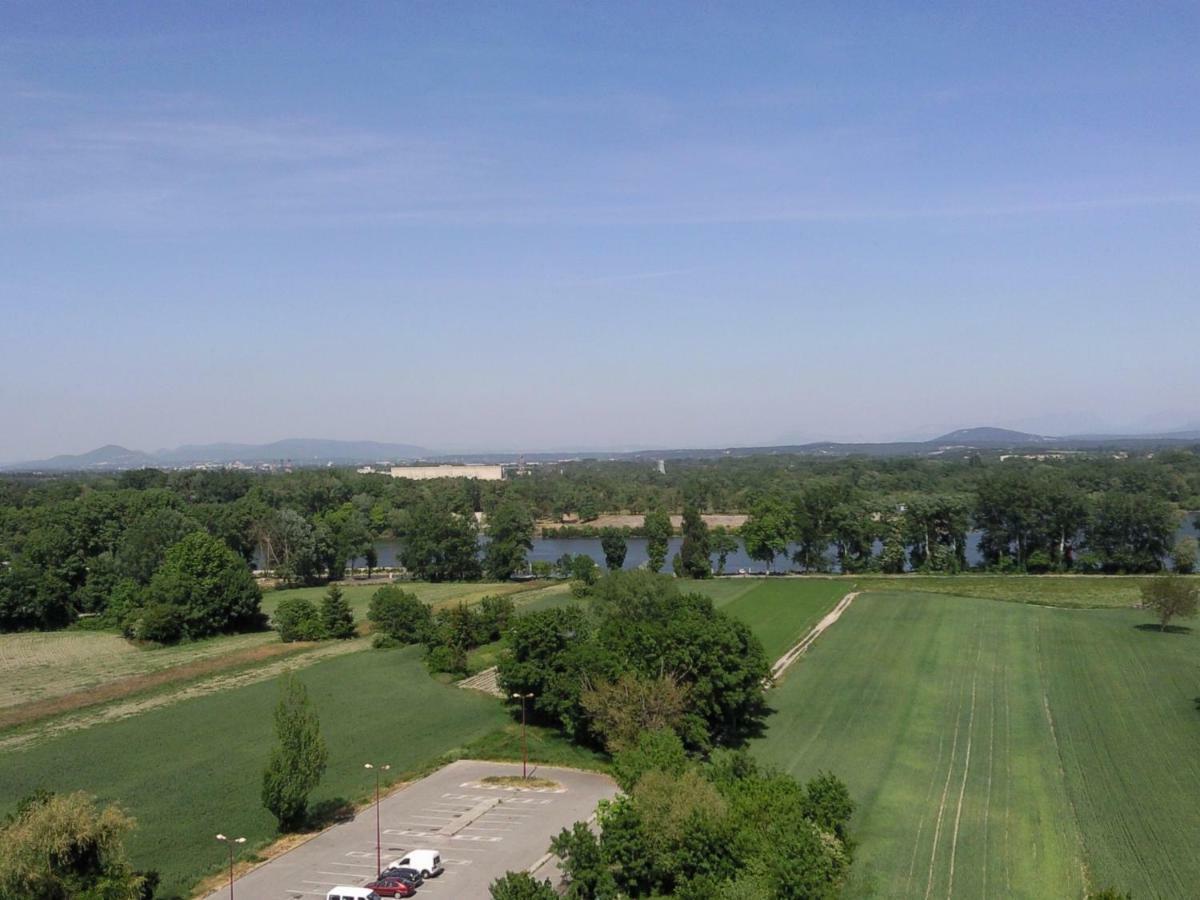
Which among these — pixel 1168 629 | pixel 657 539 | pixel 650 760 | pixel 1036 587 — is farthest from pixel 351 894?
pixel 657 539

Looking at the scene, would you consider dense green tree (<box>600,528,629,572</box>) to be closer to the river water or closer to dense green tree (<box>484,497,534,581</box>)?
the river water

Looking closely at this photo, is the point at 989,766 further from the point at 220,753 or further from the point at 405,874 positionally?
the point at 220,753

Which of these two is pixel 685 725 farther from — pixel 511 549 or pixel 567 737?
pixel 511 549

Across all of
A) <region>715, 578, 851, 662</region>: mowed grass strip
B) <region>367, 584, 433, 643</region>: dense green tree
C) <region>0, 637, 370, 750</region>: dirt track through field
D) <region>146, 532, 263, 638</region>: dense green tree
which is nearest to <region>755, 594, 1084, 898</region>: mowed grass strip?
<region>715, 578, 851, 662</region>: mowed grass strip

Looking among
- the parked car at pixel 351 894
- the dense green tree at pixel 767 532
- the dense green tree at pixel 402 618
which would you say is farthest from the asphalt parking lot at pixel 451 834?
the dense green tree at pixel 767 532

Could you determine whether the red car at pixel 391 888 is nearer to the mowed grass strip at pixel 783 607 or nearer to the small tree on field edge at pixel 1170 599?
the mowed grass strip at pixel 783 607
